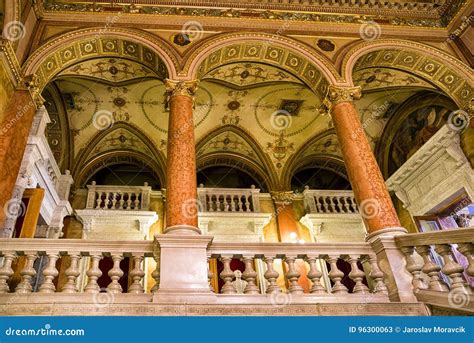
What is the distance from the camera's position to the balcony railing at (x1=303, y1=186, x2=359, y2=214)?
9739 mm

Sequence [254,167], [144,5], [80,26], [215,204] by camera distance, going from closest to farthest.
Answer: [80,26]
[144,5]
[215,204]
[254,167]

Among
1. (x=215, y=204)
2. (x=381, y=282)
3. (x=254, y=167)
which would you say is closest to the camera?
(x=381, y=282)

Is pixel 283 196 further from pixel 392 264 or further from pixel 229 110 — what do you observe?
pixel 392 264

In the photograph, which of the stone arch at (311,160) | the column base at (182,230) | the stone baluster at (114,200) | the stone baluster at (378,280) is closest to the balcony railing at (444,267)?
the stone baluster at (378,280)

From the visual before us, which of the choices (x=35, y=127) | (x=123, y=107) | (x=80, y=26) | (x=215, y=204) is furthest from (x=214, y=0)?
(x=215, y=204)

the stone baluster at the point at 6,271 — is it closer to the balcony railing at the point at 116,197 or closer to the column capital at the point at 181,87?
the column capital at the point at 181,87

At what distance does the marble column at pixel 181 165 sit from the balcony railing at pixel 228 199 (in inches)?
163

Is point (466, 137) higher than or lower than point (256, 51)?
lower

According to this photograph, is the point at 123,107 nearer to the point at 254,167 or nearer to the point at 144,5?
the point at 144,5

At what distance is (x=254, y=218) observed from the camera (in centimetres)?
923

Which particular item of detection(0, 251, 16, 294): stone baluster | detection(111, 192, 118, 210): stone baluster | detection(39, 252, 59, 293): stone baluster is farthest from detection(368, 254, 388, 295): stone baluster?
detection(111, 192, 118, 210): stone baluster

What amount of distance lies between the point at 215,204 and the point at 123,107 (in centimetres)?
368

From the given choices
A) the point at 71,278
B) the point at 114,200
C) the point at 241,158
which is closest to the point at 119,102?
A: the point at 114,200

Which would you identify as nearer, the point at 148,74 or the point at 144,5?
the point at 144,5
